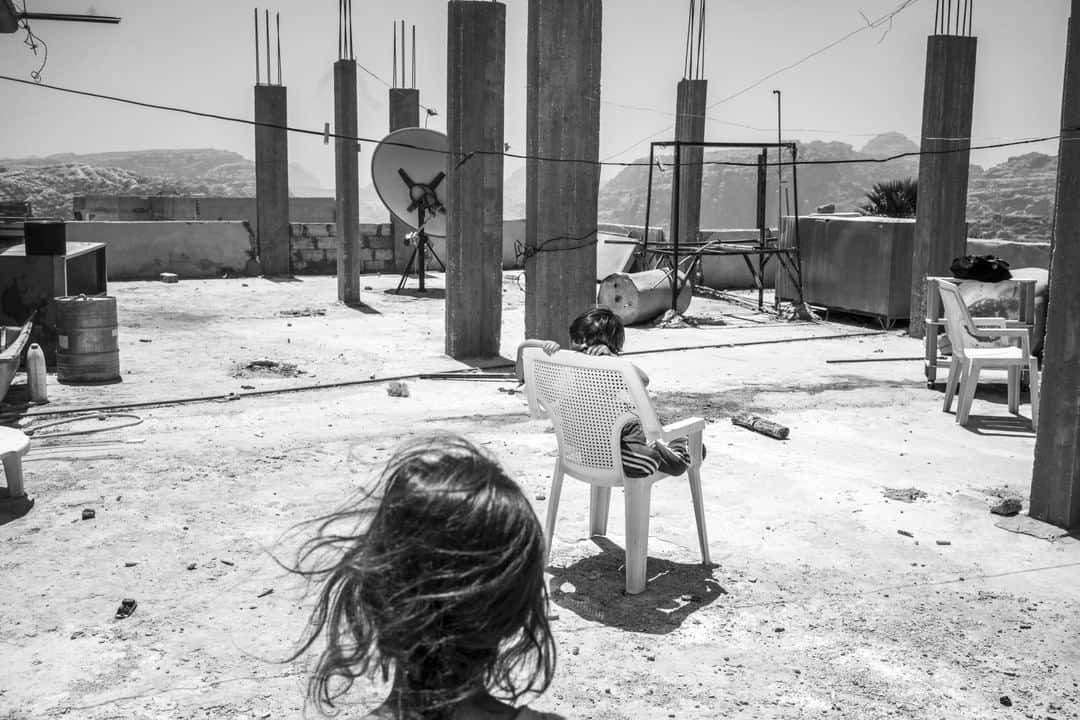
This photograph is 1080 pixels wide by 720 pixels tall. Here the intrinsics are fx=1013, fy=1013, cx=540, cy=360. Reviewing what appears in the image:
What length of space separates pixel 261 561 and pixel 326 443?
7.61 ft

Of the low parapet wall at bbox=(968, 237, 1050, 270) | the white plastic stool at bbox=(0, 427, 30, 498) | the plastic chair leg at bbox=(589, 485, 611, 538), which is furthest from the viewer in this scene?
the low parapet wall at bbox=(968, 237, 1050, 270)

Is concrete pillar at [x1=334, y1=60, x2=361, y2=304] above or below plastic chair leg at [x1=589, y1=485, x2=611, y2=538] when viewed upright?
above

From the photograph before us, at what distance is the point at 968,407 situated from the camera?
7746 millimetres

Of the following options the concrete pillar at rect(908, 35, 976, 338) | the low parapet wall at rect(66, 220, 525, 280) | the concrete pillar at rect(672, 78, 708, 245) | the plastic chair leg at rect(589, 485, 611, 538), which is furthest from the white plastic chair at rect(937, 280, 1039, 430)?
the concrete pillar at rect(672, 78, 708, 245)

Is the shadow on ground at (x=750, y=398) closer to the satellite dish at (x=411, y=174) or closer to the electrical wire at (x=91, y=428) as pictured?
the electrical wire at (x=91, y=428)

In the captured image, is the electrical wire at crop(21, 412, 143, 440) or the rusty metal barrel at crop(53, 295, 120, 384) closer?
the electrical wire at crop(21, 412, 143, 440)

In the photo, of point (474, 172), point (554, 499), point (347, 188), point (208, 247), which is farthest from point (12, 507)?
point (208, 247)

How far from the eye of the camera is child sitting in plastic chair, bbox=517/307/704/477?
418 cm

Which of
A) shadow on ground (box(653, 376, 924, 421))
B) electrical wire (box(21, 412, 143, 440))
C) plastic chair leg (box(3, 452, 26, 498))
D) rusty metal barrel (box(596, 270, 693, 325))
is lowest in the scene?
electrical wire (box(21, 412, 143, 440))

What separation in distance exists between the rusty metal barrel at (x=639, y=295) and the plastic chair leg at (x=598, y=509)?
29.2 feet

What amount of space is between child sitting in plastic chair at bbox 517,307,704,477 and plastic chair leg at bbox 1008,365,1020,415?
4637 mm

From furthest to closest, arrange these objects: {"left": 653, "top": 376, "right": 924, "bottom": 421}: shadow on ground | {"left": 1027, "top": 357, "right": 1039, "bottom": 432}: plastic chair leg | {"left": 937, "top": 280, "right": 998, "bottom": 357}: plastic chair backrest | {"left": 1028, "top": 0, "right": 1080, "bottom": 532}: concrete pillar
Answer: {"left": 653, "top": 376, "right": 924, "bottom": 421}: shadow on ground
{"left": 937, "top": 280, "right": 998, "bottom": 357}: plastic chair backrest
{"left": 1027, "top": 357, "right": 1039, "bottom": 432}: plastic chair leg
{"left": 1028, "top": 0, "right": 1080, "bottom": 532}: concrete pillar

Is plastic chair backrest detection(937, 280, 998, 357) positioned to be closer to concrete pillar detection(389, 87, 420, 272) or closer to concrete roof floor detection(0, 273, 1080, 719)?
concrete roof floor detection(0, 273, 1080, 719)

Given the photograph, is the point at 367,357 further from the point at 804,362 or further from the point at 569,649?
the point at 569,649
